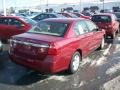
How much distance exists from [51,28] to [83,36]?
107cm

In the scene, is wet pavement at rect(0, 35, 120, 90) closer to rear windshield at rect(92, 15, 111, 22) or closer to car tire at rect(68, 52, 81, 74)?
car tire at rect(68, 52, 81, 74)

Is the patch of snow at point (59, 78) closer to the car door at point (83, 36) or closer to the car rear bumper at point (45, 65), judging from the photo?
the car rear bumper at point (45, 65)

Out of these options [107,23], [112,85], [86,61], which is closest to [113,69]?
[86,61]

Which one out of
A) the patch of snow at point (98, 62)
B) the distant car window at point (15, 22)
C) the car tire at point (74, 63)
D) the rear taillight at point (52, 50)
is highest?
the distant car window at point (15, 22)

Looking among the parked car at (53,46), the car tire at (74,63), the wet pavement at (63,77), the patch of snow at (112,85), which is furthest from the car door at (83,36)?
the patch of snow at (112,85)

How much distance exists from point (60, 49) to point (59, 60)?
287 millimetres

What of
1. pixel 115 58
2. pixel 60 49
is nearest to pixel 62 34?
pixel 60 49

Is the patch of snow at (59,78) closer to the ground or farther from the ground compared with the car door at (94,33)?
closer to the ground

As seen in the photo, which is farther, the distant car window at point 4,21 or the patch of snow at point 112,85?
the distant car window at point 4,21

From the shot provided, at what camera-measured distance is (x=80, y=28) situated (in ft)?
26.7

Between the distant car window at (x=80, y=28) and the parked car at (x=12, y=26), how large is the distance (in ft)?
14.8

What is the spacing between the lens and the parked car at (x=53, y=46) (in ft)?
21.3

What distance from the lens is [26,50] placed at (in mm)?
6801

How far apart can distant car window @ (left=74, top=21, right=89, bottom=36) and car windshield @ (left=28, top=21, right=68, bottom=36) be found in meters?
0.37
